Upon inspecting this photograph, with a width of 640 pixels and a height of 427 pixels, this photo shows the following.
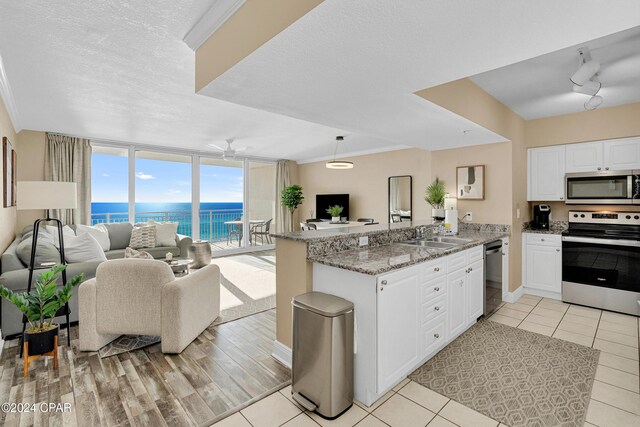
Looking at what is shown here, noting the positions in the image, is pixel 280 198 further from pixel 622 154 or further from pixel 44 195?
pixel 622 154

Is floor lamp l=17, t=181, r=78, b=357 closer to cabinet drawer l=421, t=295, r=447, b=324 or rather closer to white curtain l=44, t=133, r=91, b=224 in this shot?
white curtain l=44, t=133, r=91, b=224

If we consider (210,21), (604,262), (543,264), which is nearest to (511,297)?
(543,264)

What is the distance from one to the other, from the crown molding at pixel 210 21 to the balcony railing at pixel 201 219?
5112mm

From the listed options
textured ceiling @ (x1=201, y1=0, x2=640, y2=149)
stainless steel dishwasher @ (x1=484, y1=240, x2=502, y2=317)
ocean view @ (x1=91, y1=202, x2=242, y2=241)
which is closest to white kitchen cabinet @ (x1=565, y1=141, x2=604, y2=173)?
stainless steel dishwasher @ (x1=484, y1=240, x2=502, y2=317)

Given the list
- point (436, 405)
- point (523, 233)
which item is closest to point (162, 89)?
point (436, 405)

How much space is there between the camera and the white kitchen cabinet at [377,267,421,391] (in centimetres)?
197

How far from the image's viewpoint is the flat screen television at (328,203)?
24.4ft

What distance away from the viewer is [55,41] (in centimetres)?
222

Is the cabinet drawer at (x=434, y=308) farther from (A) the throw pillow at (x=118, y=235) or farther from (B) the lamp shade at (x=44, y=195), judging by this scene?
(A) the throw pillow at (x=118, y=235)

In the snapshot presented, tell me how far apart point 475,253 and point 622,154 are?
2.47 metres

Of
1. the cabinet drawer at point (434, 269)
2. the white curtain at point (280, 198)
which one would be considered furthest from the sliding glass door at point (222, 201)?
the cabinet drawer at point (434, 269)

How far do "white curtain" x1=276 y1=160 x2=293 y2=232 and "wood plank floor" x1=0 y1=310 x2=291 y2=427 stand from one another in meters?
5.75

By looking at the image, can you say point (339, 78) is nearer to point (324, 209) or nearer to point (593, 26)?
point (593, 26)

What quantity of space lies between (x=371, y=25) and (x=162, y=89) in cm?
265
